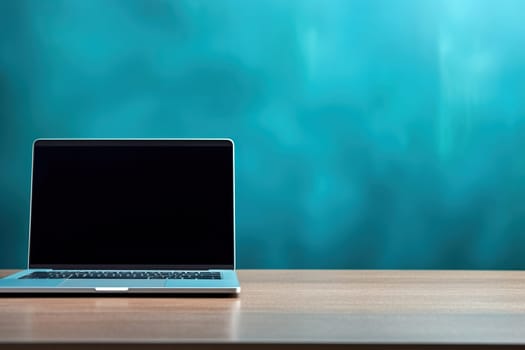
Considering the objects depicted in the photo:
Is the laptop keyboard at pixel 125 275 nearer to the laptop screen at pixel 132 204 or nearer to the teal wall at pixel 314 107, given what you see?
the laptop screen at pixel 132 204

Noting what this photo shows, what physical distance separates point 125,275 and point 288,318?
16.5 inches

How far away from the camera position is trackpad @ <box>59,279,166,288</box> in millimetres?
969

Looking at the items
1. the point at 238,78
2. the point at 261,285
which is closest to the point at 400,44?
the point at 238,78

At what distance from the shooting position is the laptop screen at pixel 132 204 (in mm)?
1141

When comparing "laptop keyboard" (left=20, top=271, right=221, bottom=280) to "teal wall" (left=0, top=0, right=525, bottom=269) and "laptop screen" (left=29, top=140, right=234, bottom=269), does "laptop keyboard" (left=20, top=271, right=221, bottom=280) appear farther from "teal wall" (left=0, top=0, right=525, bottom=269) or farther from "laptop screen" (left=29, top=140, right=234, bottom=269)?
"teal wall" (left=0, top=0, right=525, bottom=269)

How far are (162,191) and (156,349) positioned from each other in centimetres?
53

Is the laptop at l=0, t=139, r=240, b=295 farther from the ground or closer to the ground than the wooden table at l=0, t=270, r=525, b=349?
farther from the ground

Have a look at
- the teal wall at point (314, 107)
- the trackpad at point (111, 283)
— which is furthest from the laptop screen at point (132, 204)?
the teal wall at point (314, 107)

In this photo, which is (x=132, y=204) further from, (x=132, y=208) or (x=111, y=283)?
(x=111, y=283)

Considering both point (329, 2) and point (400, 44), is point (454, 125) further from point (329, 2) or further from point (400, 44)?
point (329, 2)

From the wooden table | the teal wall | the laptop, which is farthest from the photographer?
the teal wall

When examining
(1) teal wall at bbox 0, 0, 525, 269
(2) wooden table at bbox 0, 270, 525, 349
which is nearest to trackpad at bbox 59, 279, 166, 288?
(2) wooden table at bbox 0, 270, 525, 349

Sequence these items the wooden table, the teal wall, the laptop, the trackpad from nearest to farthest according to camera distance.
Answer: the wooden table
the trackpad
the laptop
the teal wall

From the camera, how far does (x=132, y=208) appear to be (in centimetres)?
116
